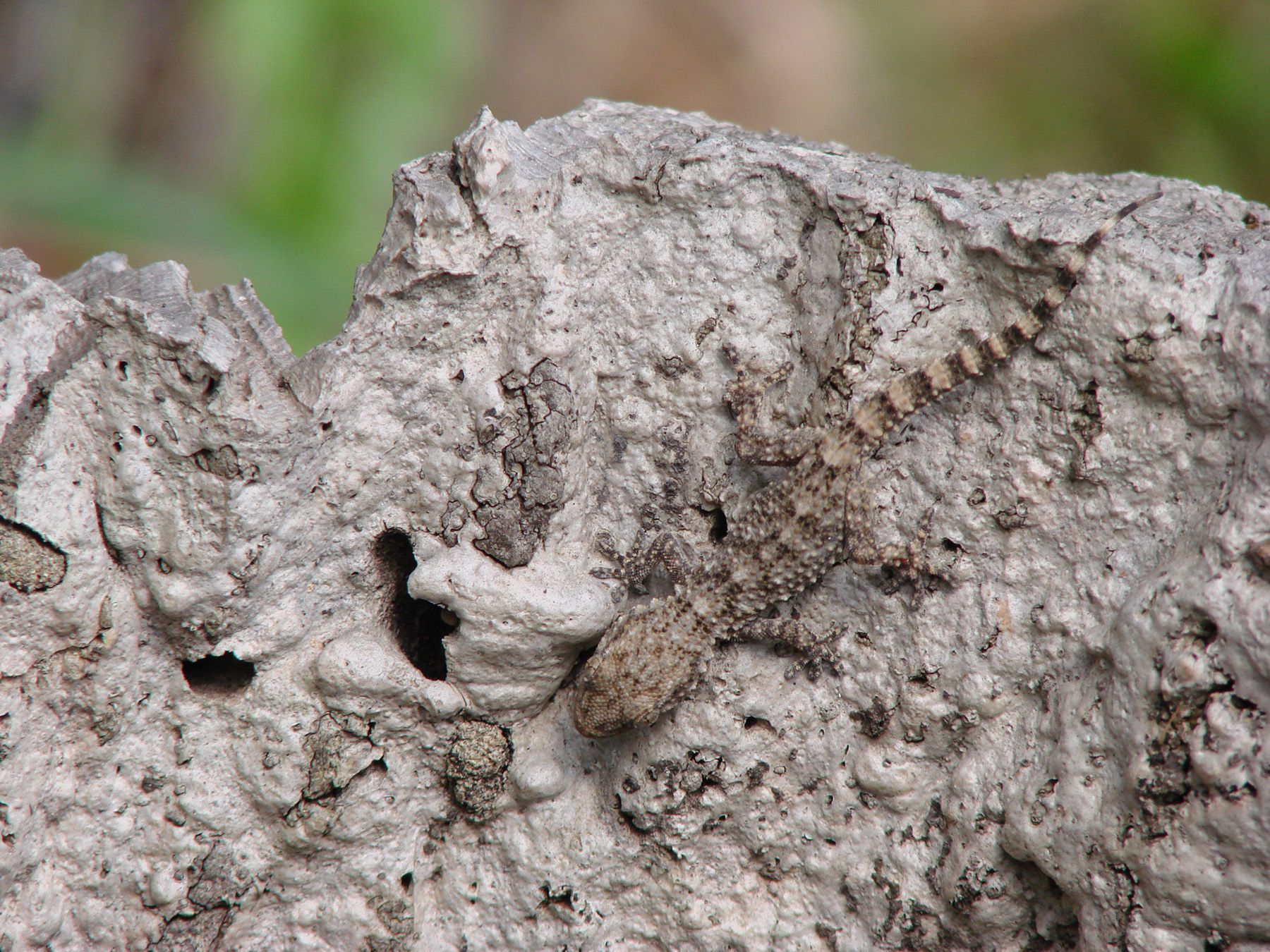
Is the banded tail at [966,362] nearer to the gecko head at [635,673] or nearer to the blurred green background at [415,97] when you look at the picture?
the gecko head at [635,673]

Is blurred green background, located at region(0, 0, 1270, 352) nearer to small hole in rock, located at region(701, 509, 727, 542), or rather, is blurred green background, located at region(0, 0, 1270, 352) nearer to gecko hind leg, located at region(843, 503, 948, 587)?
small hole in rock, located at region(701, 509, 727, 542)

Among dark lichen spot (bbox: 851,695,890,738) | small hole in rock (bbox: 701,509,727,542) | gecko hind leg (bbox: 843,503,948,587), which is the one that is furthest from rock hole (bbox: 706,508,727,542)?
dark lichen spot (bbox: 851,695,890,738)

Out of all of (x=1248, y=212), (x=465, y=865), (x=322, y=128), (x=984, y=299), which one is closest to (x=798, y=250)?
(x=984, y=299)

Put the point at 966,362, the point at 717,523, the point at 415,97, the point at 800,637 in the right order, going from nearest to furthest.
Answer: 1. the point at 966,362
2. the point at 800,637
3. the point at 717,523
4. the point at 415,97

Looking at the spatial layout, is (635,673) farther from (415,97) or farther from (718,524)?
(415,97)

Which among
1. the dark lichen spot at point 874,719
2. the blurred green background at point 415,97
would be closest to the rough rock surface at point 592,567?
the dark lichen spot at point 874,719

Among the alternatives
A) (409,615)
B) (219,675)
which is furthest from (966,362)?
(219,675)
